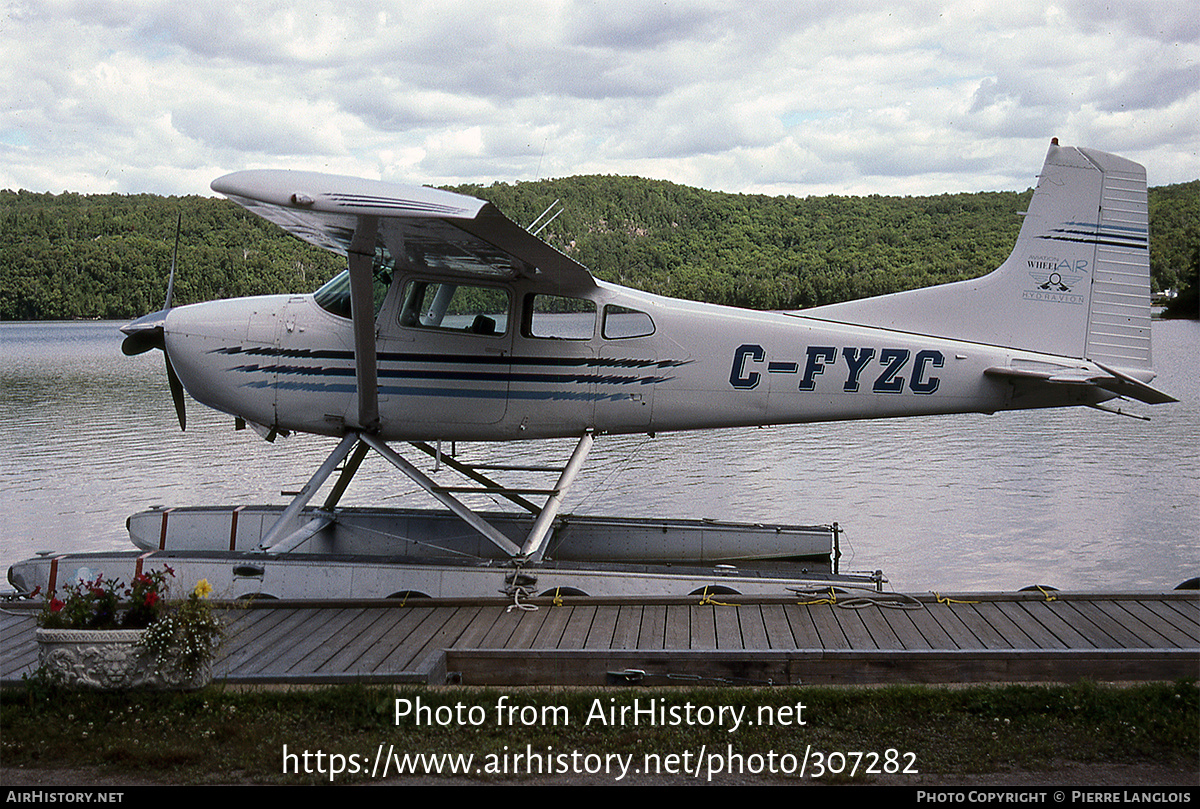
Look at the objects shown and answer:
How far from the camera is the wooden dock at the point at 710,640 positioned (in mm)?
4570

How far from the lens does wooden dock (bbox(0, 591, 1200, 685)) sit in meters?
4.57

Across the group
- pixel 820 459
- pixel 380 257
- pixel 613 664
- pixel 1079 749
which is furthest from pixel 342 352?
pixel 820 459

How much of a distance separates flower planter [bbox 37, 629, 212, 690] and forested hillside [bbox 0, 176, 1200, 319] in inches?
819

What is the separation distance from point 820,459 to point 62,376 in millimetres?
25006

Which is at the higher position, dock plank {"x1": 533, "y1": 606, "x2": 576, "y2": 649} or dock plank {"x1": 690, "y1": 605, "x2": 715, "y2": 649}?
dock plank {"x1": 690, "y1": 605, "x2": 715, "y2": 649}

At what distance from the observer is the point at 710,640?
5020mm

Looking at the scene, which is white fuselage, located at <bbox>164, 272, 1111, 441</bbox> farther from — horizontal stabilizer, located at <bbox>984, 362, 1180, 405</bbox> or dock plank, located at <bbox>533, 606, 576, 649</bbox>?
dock plank, located at <bbox>533, 606, 576, 649</bbox>

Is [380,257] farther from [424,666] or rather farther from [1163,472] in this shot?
[1163,472]

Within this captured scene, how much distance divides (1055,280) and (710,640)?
396cm

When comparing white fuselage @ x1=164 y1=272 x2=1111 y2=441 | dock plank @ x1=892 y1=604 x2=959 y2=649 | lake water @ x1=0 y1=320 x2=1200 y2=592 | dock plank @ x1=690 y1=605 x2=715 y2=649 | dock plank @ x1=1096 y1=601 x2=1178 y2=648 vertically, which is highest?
white fuselage @ x1=164 y1=272 x2=1111 y2=441

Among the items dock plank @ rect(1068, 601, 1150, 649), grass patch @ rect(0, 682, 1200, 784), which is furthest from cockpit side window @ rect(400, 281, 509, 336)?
dock plank @ rect(1068, 601, 1150, 649)

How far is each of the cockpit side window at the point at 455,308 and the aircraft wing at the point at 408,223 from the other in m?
0.14

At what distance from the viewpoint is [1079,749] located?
3.69 meters

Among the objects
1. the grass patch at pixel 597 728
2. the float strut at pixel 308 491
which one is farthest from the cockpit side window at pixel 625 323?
the grass patch at pixel 597 728
